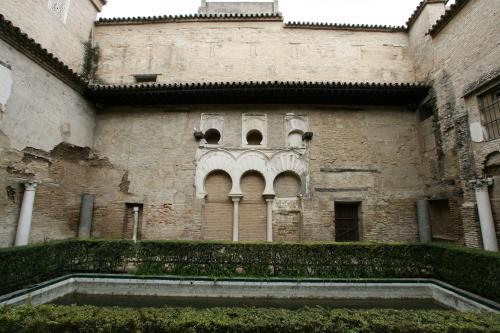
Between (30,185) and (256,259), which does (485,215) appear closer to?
(256,259)

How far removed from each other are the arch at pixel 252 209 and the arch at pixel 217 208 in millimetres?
479

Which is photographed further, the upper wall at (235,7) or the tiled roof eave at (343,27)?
the upper wall at (235,7)

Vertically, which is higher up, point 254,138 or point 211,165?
point 254,138

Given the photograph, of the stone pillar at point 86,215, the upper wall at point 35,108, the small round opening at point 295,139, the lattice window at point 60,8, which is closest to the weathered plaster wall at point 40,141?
the upper wall at point 35,108

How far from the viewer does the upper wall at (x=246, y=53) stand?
12047 millimetres

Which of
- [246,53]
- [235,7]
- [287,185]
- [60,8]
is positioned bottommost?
[287,185]

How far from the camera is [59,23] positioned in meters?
10.5

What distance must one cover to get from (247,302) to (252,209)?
3.93m

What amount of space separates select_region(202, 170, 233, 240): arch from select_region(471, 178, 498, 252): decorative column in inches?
297

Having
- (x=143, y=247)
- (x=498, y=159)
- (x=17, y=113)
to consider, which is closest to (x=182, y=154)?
(x=143, y=247)

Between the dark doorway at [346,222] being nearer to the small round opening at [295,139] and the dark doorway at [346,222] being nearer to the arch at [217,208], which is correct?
the small round opening at [295,139]

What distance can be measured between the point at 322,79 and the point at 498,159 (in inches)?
274

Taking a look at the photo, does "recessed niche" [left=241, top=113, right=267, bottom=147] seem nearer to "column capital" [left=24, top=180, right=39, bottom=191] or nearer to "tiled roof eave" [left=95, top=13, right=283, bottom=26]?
"tiled roof eave" [left=95, top=13, right=283, bottom=26]

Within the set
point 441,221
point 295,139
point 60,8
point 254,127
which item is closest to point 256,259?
point 295,139
